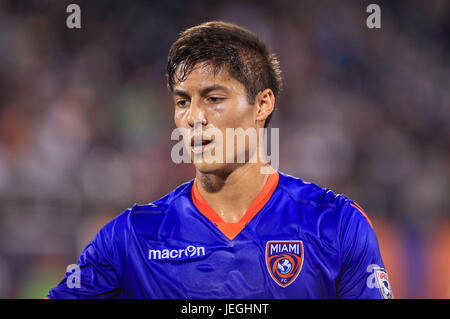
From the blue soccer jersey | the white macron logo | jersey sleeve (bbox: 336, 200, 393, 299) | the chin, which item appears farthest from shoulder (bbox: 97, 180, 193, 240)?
jersey sleeve (bbox: 336, 200, 393, 299)

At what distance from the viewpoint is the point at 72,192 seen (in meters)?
6.47

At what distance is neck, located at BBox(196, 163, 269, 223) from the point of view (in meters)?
2.89

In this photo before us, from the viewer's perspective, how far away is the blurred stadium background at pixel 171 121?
606cm

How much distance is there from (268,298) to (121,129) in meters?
5.46

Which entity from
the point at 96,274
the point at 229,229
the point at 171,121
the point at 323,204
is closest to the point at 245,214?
the point at 229,229

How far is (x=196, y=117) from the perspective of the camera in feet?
8.78

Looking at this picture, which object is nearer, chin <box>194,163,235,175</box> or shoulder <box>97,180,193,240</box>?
chin <box>194,163,235,175</box>

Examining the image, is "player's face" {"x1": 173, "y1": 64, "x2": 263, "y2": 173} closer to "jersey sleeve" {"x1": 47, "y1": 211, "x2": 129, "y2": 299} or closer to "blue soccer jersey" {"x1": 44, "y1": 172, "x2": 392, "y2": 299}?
"blue soccer jersey" {"x1": 44, "y1": 172, "x2": 392, "y2": 299}

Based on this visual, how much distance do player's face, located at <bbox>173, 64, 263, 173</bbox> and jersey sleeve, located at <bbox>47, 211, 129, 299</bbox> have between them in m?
0.63

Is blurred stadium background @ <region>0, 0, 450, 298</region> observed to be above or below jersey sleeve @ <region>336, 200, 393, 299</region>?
above

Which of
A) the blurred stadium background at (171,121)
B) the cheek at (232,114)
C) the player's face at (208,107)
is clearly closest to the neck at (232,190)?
the player's face at (208,107)

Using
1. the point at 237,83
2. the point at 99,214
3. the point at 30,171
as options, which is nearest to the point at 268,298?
the point at 237,83

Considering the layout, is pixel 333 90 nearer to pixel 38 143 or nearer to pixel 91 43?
pixel 91 43

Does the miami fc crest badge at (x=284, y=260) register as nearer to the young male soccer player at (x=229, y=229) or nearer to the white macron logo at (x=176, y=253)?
the young male soccer player at (x=229, y=229)
